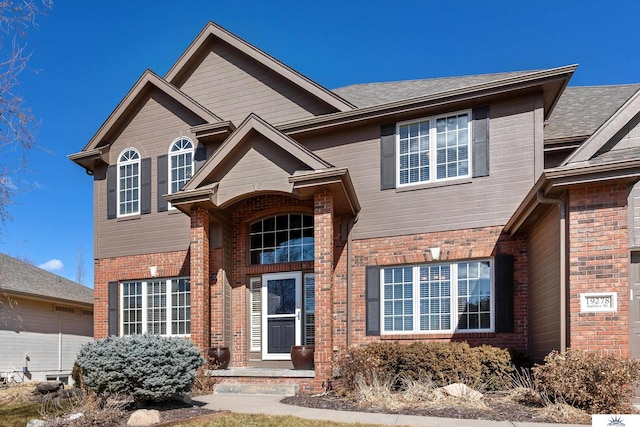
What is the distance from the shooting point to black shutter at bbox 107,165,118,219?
1431 centimetres

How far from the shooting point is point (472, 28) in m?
14.3

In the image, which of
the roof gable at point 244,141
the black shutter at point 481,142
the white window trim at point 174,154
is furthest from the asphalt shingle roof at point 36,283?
the black shutter at point 481,142

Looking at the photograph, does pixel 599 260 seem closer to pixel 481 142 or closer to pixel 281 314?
pixel 481 142

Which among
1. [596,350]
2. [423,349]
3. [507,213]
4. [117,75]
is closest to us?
[596,350]

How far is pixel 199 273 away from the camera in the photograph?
38.3ft

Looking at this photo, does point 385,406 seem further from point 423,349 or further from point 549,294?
point 549,294

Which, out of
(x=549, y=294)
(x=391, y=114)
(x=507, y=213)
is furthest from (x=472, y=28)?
(x=549, y=294)

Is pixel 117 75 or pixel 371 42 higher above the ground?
pixel 371 42

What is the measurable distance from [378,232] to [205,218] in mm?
4114

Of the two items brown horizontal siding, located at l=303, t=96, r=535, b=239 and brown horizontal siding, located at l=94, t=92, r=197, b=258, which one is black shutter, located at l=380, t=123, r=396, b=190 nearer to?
brown horizontal siding, located at l=303, t=96, r=535, b=239

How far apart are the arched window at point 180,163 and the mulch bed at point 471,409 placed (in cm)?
712

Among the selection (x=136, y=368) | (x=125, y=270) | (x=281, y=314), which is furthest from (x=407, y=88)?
(x=136, y=368)

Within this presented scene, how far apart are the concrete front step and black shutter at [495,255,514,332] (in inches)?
174

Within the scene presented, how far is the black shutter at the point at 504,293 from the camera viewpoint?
10.1m
